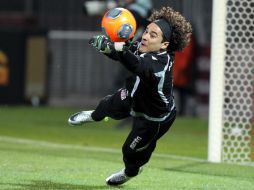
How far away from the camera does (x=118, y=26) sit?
8633 mm

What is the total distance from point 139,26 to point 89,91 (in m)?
7.86

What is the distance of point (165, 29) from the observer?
9.19 meters

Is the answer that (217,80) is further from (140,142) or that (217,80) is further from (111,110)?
(140,142)

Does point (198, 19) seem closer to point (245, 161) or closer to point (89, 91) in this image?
point (89, 91)

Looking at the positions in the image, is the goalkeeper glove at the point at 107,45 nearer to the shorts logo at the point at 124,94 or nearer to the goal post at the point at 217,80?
the shorts logo at the point at 124,94

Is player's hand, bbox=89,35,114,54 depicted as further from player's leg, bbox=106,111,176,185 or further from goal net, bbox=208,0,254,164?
goal net, bbox=208,0,254,164

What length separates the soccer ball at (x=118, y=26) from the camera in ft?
28.3

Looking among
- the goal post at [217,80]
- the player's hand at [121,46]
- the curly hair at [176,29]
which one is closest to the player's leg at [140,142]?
the curly hair at [176,29]

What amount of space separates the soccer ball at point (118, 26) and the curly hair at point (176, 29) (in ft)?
2.26

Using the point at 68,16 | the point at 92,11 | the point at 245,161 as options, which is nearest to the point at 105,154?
the point at 245,161

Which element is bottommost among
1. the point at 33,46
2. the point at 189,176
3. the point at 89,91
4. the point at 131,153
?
the point at 89,91

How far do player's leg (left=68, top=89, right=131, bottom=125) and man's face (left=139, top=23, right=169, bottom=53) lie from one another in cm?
52

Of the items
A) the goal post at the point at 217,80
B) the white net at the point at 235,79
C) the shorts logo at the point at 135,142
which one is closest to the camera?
the shorts logo at the point at 135,142

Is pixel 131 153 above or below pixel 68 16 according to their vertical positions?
above
